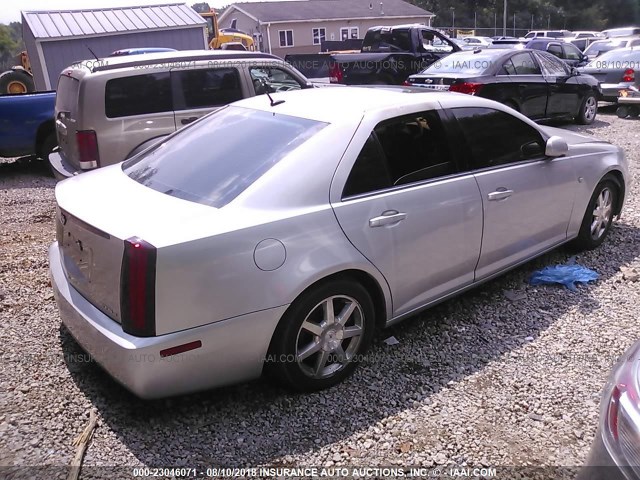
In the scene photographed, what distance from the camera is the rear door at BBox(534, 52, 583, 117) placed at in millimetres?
11070

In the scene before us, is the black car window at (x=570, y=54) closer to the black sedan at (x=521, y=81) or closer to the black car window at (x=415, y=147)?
the black sedan at (x=521, y=81)

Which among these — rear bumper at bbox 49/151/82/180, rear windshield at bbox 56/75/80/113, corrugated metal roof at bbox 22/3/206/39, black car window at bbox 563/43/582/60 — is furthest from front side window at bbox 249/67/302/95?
black car window at bbox 563/43/582/60

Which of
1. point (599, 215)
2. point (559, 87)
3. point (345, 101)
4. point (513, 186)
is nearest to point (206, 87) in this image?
point (345, 101)

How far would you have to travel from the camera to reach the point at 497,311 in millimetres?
4164

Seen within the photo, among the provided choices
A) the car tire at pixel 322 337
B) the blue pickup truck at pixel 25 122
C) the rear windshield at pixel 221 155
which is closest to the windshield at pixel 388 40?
the blue pickup truck at pixel 25 122

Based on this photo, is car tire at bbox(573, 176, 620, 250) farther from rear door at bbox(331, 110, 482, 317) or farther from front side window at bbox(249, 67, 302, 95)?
front side window at bbox(249, 67, 302, 95)

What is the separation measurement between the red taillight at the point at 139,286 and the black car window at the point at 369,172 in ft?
3.68

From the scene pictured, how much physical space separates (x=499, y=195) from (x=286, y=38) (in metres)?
42.5

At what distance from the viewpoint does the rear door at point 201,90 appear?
6797mm

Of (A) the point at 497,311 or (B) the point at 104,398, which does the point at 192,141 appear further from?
(A) the point at 497,311

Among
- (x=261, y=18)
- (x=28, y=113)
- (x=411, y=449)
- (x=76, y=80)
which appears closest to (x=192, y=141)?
(x=411, y=449)

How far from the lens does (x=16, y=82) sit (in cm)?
1684

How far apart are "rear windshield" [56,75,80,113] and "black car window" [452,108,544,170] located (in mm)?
4491

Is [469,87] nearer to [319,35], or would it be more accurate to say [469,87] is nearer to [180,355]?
[180,355]
